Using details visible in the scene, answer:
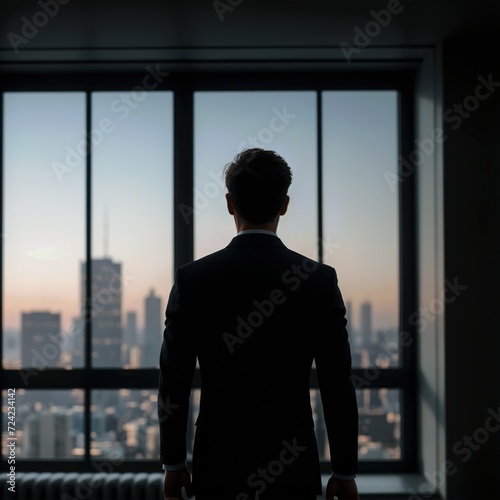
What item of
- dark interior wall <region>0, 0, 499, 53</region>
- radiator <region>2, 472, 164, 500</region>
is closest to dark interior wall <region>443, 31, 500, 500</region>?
dark interior wall <region>0, 0, 499, 53</region>

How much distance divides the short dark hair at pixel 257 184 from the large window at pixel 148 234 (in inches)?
76.5

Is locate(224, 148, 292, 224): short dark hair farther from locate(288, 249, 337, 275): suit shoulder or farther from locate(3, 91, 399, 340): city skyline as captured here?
locate(3, 91, 399, 340): city skyline

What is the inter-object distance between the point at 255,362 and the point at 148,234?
2123mm

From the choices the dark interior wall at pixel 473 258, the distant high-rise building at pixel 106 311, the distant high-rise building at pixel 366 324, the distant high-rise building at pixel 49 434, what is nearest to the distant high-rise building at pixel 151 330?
the distant high-rise building at pixel 106 311

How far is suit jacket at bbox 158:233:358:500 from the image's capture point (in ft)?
5.55

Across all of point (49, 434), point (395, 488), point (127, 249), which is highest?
point (127, 249)

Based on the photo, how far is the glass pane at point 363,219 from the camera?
370cm

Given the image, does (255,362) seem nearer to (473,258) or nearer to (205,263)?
(205,263)

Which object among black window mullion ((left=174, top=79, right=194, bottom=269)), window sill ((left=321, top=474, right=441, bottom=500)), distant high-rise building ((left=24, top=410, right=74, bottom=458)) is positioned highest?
black window mullion ((left=174, top=79, right=194, bottom=269))

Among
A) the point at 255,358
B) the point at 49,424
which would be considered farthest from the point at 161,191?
the point at 255,358

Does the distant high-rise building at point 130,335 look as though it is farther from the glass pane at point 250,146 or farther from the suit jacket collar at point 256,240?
the suit jacket collar at point 256,240

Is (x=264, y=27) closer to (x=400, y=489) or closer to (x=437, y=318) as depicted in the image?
(x=437, y=318)

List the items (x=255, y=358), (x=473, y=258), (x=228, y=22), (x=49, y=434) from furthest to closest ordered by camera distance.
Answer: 1. (x=49, y=434)
2. (x=473, y=258)
3. (x=228, y=22)
4. (x=255, y=358)

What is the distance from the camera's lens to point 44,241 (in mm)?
3719
